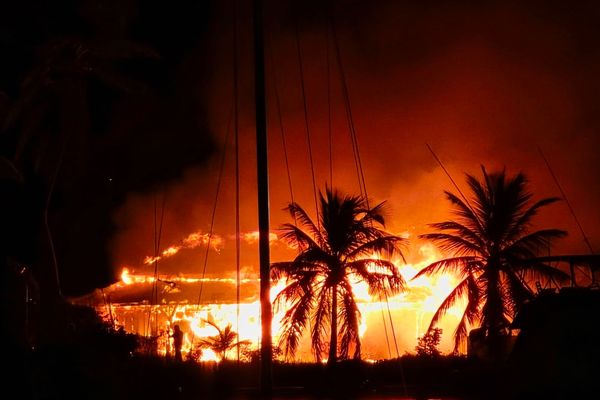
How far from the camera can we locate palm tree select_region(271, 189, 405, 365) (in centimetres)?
2878

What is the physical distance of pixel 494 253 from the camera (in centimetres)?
2922

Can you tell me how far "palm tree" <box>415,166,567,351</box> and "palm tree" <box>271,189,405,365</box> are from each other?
195 centimetres

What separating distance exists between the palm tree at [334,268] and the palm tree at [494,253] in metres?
1.95

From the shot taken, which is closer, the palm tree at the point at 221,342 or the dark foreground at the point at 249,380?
the dark foreground at the point at 249,380

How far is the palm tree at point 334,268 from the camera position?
1133 inches

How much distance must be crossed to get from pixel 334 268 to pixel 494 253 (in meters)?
6.25

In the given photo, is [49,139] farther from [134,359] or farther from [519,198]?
[519,198]

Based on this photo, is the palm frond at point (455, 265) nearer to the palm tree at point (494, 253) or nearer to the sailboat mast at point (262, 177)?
the palm tree at point (494, 253)

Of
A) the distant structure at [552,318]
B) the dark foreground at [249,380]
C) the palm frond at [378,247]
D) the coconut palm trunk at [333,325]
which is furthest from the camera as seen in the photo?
the palm frond at [378,247]

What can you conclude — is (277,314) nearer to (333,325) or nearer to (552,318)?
(333,325)

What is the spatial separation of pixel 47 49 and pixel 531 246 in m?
19.1

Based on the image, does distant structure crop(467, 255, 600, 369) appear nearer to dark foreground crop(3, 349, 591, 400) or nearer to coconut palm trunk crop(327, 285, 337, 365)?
dark foreground crop(3, 349, 591, 400)

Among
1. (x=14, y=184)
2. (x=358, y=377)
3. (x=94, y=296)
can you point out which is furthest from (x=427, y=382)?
(x=94, y=296)

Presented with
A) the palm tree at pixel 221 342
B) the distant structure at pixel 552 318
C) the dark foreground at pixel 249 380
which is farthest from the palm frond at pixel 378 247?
the distant structure at pixel 552 318
